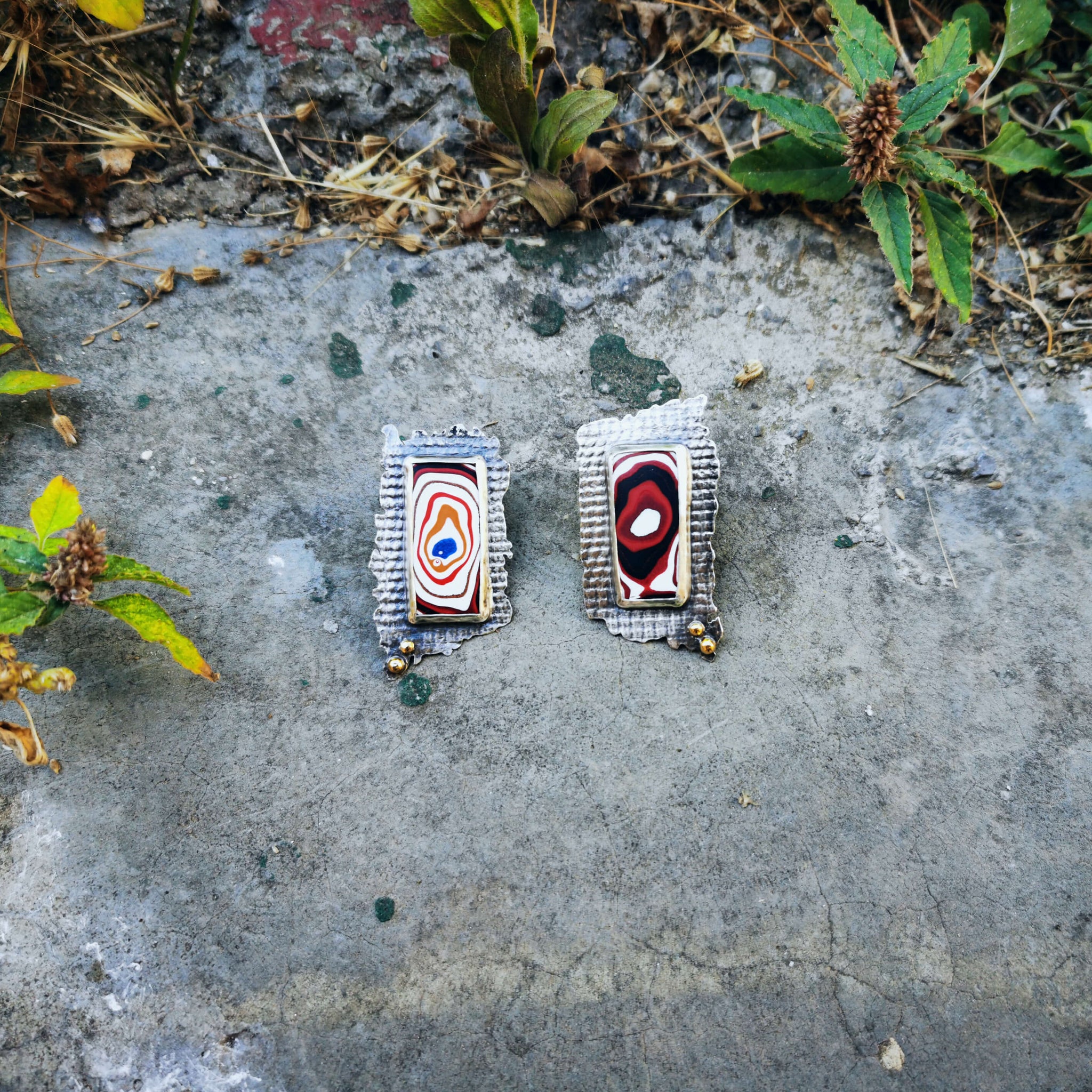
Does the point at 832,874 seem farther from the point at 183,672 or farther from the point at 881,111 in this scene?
the point at 881,111

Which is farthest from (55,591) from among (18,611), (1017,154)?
(1017,154)

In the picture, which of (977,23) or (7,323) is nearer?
(7,323)

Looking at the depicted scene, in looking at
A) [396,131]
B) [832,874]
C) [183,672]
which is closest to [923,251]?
[396,131]

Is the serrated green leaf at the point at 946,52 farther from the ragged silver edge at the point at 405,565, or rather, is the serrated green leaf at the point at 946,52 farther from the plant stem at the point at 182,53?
the plant stem at the point at 182,53

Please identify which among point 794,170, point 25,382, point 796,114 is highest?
point 796,114

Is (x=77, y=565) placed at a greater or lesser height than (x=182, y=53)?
lesser

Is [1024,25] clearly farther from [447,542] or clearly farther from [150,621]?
[150,621]

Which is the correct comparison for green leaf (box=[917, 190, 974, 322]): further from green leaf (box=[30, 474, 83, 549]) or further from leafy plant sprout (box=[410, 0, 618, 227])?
green leaf (box=[30, 474, 83, 549])

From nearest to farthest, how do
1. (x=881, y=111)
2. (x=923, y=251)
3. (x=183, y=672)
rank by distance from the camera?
(x=881, y=111)
(x=183, y=672)
(x=923, y=251)
